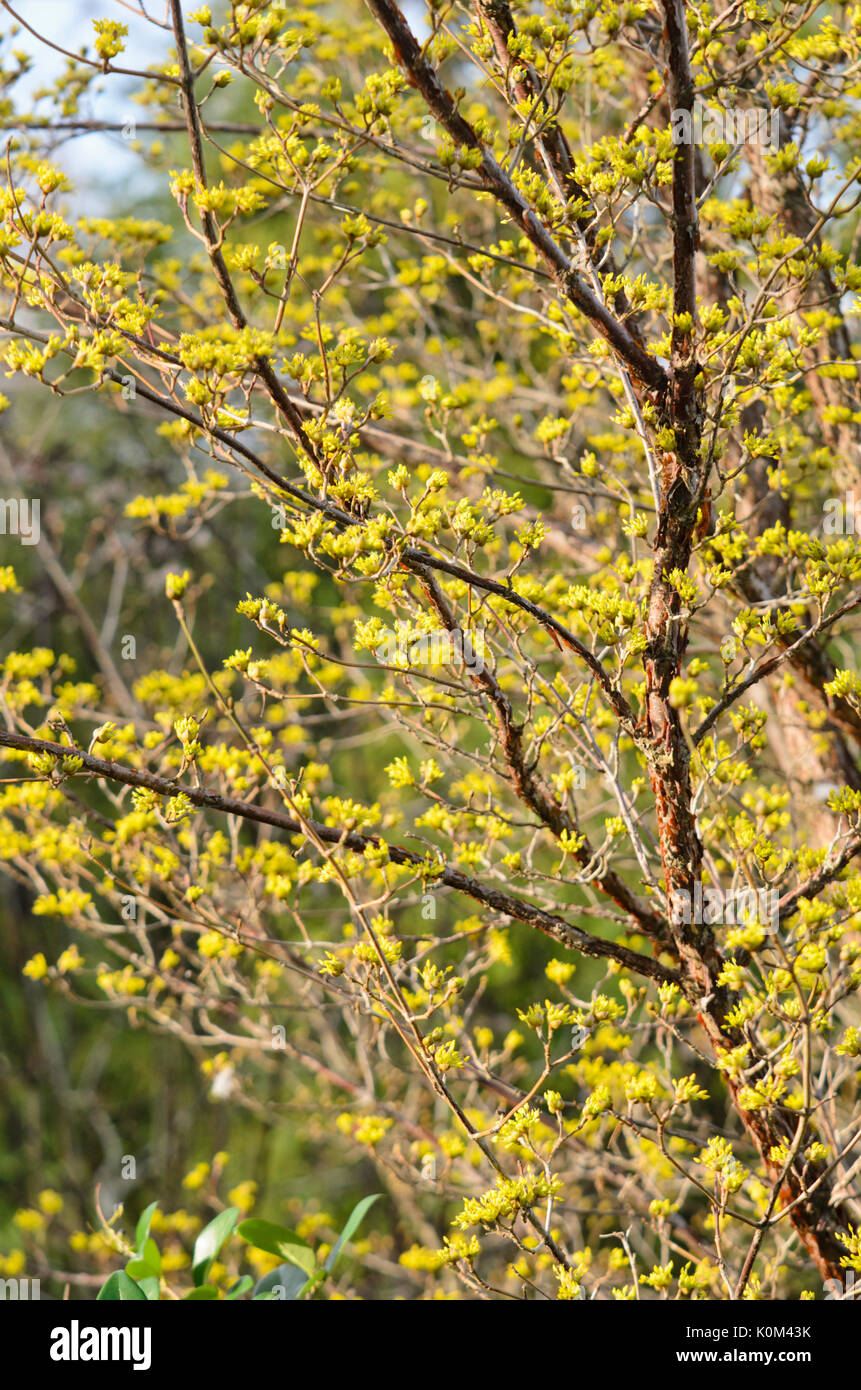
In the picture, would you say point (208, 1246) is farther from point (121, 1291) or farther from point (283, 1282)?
point (121, 1291)

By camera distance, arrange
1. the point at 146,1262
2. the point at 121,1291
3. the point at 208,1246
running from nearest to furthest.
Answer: the point at 121,1291, the point at 146,1262, the point at 208,1246

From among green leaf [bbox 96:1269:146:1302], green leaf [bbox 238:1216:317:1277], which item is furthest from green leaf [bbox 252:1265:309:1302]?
green leaf [bbox 96:1269:146:1302]

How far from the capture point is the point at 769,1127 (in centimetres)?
192

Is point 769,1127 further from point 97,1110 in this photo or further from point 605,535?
point 97,1110

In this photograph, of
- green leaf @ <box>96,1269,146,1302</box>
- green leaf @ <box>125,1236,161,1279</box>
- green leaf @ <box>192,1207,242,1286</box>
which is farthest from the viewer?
green leaf @ <box>192,1207,242,1286</box>

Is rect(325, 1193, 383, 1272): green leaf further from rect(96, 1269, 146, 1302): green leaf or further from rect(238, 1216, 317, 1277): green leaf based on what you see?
→ rect(96, 1269, 146, 1302): green leaf

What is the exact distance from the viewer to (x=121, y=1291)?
6.12 feet

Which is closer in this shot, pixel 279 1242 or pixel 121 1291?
pixel 121 1291

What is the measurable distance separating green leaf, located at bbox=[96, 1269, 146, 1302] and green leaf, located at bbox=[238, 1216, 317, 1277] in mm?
268

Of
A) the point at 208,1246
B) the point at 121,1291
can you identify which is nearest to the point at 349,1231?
the point at 208,1246

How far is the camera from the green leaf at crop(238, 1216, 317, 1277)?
2.14 m

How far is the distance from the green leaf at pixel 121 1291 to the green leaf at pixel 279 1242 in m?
0.27

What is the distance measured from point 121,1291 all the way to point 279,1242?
0.42 meters
